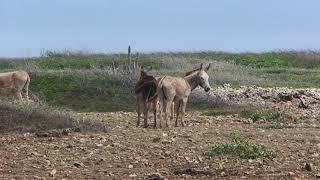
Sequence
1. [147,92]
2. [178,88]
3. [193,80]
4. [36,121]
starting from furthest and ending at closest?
[193,80]
[178,88]
[147,92]
[36,121]

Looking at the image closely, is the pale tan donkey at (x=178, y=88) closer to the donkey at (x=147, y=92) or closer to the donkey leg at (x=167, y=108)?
the donkey leg at (x=167, y=108)

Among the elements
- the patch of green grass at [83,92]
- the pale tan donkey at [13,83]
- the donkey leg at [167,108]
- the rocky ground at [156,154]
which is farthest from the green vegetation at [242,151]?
the patch of green grass at [83,92]

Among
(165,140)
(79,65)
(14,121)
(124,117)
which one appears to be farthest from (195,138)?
(79,65)

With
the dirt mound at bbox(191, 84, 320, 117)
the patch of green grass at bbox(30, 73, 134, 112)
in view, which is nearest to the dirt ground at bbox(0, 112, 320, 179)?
the dirt mound at bbox(191, 84, 320, 117)

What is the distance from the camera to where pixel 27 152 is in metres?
13.6

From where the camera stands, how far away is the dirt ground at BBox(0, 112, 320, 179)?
11562mm

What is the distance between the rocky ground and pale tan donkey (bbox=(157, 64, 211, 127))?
2.05ft

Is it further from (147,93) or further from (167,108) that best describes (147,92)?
(167,108)

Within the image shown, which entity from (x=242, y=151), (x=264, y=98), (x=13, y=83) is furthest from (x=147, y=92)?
(x=264, y=98)

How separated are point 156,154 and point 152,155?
10 centimetres

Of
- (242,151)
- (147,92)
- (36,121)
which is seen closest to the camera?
(242,151)

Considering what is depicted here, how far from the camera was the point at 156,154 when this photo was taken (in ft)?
43.6

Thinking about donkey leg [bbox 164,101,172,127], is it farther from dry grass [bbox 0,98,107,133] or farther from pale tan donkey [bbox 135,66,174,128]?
dry grass [bbox 0,98,107,133]

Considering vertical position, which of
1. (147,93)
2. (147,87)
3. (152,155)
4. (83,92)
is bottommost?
(83,92)
